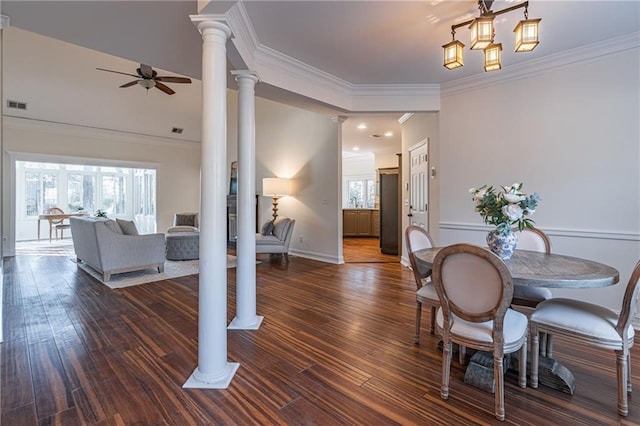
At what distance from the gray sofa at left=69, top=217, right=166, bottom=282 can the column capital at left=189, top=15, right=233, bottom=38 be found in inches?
137

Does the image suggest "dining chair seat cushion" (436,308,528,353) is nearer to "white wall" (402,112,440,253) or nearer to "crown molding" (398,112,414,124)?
"white wall" (402,112,440,253)

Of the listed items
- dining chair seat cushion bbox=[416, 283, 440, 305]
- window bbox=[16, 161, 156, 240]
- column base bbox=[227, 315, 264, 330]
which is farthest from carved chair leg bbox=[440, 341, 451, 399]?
window bbox=[16, 161, 156, 240]

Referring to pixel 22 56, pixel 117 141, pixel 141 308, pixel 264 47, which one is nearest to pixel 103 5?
pixel 264 47

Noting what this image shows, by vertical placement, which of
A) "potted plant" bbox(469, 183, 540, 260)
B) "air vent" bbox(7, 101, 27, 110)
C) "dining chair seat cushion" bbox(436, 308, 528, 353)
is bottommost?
"dining chair seat cushion" bbox(436, 308, 528, 353)

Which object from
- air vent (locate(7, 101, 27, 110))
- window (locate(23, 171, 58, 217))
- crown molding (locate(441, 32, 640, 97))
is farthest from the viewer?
window (locate(23, 171, 58, 217))

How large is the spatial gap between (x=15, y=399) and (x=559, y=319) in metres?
3.23

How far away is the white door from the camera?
14.7 feet

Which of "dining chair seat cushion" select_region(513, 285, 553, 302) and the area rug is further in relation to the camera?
the area rug

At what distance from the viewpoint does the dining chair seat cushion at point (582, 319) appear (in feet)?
5.34

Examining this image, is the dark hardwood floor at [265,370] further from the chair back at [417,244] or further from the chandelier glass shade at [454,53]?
the chandelier glass shade at [454,53]

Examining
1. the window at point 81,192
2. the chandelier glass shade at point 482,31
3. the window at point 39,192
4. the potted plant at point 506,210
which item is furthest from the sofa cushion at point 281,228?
the window at point 39,192

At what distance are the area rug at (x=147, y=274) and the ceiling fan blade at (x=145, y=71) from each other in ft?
10.1

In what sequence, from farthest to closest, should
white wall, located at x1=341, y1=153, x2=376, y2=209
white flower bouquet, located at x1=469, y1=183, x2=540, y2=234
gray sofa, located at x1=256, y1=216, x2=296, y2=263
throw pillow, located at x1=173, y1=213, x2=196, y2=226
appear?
white wall, located at x1=341, y1=153, x2=376, y2=209
throw pillow, located at x1=173, y1=213, x2=196, y2=226
gray sofa, located at x1=256, y1=216, x2=296, y2=263
white flower bouquet, located at x1=469, y1=183, x2=540, y2=234

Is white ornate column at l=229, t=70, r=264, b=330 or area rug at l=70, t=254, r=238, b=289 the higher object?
white ornate column at l=229, t=70, r=264, b=330
